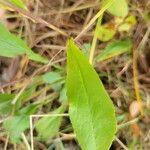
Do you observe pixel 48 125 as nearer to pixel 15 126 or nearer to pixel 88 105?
pixel 15 126

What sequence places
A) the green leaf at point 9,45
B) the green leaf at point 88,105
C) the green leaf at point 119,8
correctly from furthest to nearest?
the green leaf at point 119,8, the green leaf at point 9,45, the green leaf at point 88,105

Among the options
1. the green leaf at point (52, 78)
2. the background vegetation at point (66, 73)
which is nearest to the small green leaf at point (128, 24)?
the background vegetation at point (66, 73)

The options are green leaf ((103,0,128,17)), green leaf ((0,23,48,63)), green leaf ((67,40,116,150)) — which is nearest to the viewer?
green leaf ((67,40,116,150))

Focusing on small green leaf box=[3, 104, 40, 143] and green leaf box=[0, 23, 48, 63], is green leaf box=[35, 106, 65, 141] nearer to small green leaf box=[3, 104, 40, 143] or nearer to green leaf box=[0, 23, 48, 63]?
small green leaf box=[3, 104, 40, 143]

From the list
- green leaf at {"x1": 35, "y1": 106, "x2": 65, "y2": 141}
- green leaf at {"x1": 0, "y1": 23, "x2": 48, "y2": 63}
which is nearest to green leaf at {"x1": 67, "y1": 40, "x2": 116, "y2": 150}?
green leaf at {"x1": 0, "y1": 23, "x2": 48, "y2": 63}

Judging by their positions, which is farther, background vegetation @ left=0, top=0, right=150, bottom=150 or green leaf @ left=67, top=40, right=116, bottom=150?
background vegetation @ left=0, top=0, right=150, bottom=150

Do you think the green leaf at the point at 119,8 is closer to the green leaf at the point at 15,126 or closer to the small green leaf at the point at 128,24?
the small green leaf at the point at 128,24

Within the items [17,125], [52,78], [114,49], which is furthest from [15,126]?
[114,49]

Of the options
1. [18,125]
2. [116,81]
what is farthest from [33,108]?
[116,81]
